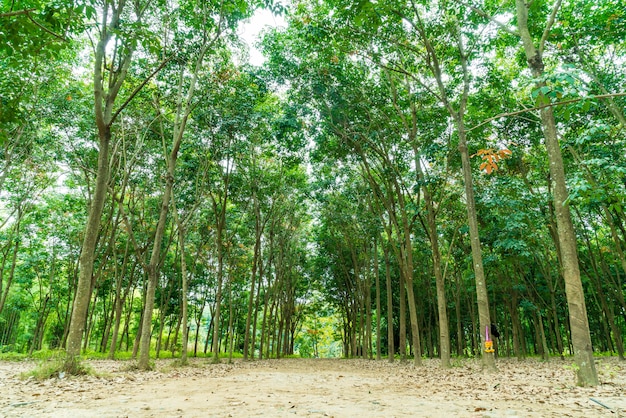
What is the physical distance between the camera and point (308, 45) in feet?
44.0

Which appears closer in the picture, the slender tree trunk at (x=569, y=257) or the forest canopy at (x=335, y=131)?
the slender tree trunk at (x=569, y=257)

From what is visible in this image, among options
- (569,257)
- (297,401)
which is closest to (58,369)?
(297,401)

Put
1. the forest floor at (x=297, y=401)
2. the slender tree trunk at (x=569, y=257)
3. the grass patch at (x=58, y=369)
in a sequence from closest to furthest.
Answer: the forest floor at (x=297, y=401), the slender tree trunk at (x=569, y=257), the grass patch at (x=58, y=369)

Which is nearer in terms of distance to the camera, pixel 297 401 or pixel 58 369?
pixel 297 401

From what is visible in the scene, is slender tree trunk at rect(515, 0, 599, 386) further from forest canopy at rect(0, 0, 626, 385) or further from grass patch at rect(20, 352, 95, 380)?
grass patch at rect(20, 352, 95, 380)

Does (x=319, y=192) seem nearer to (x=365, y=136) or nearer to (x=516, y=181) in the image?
(x=365, y=136)

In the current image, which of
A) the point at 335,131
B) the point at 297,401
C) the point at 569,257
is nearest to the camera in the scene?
the point at 297,401

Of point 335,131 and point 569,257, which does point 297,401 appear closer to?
point 569,257

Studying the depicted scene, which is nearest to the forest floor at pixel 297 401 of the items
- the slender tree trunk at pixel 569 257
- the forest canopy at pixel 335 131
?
the slender tree trunk at pixel 569 257

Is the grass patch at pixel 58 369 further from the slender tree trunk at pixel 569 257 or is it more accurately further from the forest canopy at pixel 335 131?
the slender tree trunk at pixel 569 257

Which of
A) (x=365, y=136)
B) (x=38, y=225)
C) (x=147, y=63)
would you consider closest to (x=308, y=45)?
(x=365, y=136)

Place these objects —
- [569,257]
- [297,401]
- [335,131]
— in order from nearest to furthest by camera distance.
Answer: [297,401], [569,257], [335,131]

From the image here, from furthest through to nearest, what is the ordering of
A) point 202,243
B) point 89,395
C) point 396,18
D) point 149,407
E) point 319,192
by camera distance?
point 202,243 < point 319,192 < point 396,18 < point 89,395 < point 149,407

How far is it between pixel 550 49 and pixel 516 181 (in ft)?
16.4
